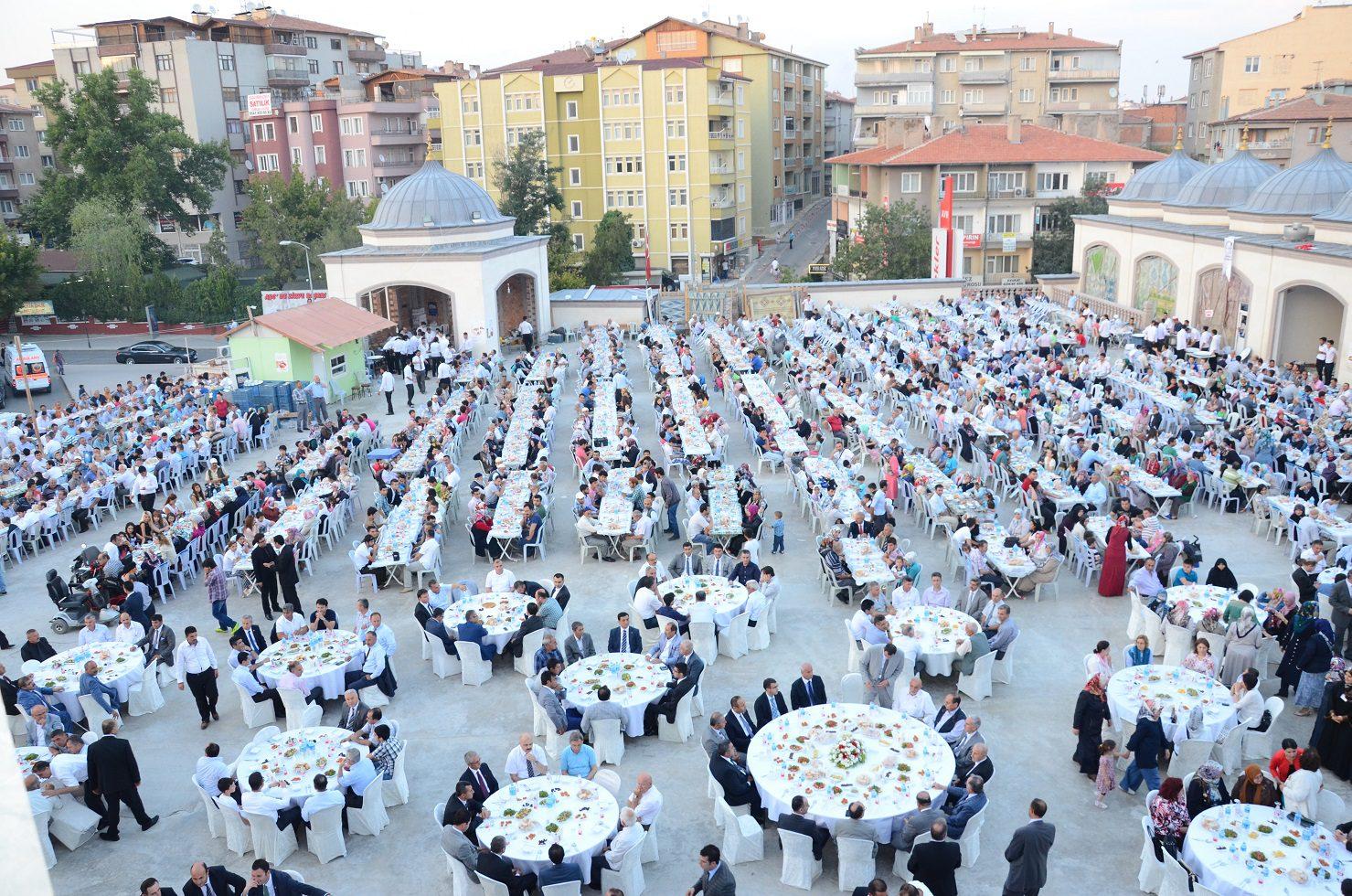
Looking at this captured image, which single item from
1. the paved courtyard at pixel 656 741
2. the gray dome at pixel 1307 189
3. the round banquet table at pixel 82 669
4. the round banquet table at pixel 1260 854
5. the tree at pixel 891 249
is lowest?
the paved courtyard at pixel 656 741

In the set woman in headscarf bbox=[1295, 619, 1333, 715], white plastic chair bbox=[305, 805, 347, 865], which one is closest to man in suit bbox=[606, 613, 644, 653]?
white plastic chair bbox=[305, 805, 347, 865]

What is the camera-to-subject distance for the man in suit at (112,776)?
34.8 feet

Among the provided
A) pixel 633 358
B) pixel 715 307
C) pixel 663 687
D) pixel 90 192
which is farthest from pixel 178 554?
pixel 90 192

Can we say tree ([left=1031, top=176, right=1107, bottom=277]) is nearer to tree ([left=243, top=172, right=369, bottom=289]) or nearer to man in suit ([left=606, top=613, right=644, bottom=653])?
tree ([left=243, top=172, right=369, bottom=289])

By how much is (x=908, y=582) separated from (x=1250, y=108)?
223ft

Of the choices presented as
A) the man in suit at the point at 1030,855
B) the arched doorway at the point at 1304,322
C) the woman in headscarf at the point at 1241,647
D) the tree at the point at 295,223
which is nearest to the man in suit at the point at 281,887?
the man in suit at the point at 1030,855

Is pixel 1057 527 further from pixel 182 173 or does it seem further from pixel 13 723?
pixel 182 173

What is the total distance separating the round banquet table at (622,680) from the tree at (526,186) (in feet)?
146

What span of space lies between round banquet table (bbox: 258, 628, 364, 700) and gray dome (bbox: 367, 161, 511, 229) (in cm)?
2556

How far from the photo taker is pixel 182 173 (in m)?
59.2

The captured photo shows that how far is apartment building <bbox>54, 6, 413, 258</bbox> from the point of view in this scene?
65938mm

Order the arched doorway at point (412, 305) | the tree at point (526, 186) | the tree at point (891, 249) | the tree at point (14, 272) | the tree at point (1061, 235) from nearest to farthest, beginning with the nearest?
the arched doorway at point (412, 305) → the tree at point (14, 272) → the tree at point (891, 249) → the tree at point (526, 186) → the tree at point (1061, 235)

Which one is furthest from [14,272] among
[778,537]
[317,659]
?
[778,537]

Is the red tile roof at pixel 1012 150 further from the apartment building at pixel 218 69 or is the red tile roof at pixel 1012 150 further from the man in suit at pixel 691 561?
the man in suit at pixel 691 561
